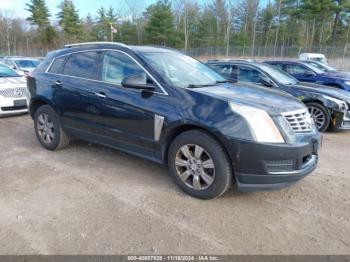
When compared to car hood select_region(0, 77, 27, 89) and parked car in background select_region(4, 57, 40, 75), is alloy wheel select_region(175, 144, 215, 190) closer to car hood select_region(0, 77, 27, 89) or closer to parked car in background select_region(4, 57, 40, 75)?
car hood select_region(0, 77, 27, 89)

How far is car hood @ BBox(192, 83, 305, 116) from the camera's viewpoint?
10.4ft

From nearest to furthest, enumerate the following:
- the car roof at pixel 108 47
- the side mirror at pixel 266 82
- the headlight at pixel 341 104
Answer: the car roof at pixel 108 47
the headlight at pixel 341 104
the side mirror at pixel 266 82

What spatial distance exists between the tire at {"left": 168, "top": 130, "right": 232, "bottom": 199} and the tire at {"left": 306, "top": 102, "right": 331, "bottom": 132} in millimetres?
4450

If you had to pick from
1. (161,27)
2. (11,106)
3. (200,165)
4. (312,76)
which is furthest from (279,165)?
(161,27)

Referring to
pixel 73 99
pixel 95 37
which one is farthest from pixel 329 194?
pixel 95 37

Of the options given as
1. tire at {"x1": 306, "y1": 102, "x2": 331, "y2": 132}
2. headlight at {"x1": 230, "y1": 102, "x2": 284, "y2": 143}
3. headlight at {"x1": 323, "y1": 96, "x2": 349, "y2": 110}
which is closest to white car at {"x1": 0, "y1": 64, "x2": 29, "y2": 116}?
headlight at {"x1": 230, "y1": 102, "x2": 284, "y2": 143}

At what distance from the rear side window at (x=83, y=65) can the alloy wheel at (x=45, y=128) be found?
906mm

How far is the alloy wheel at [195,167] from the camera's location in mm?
3234

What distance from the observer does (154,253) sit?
8.26 ft

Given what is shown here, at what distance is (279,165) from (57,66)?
3790 millimetres

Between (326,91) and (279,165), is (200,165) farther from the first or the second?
(326,91)

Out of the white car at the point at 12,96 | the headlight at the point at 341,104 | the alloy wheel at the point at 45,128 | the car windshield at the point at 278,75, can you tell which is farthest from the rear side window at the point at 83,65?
the headlight at the point at 341,104

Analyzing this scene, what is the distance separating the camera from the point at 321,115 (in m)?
6.64

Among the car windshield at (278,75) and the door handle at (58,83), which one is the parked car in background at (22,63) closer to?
the door handle at (58,83)
